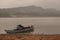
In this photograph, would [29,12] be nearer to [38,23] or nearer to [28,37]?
[38,23]

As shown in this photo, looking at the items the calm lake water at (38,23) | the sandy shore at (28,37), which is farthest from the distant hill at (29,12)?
the sandy shore at (28,37)

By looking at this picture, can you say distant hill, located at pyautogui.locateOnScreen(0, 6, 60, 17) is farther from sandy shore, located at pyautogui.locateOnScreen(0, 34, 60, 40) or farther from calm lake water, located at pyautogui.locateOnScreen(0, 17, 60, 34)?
sandy shore, located at pyautogui.locateOnScreen(0, 34, 60, 40)

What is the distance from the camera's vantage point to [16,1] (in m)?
1.41

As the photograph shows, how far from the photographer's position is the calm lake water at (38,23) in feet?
4.59

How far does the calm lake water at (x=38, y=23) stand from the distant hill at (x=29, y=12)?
0.17ft

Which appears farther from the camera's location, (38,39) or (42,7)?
(42,7)

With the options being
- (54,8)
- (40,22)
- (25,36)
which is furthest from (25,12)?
(25,36)

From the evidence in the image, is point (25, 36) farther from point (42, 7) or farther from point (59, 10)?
point (59, 10)

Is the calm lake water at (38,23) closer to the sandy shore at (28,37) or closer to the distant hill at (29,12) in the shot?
the distant hill at (29,12)

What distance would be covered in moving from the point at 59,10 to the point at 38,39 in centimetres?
51

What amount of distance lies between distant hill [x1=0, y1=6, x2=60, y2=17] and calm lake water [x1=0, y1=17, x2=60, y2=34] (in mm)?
53

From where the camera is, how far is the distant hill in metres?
1.51

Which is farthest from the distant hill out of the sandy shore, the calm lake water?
the sandy shore

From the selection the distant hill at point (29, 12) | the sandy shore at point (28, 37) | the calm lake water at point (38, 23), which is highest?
the distant hill at point (29, 12)
